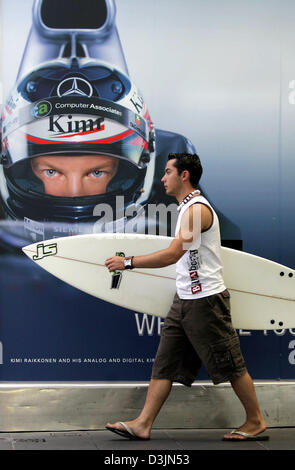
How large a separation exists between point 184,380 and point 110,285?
733 mm

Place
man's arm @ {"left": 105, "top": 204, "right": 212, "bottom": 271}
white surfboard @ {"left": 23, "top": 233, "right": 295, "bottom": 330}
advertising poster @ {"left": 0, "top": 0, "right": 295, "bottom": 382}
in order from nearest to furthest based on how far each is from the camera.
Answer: man's arm @ {"left": 105, "top": 204, "right": 212, "bottom": 271} < white surfboard @ {"left": 23, "top": 233, "right": 295, "bottom": 330} < advertising poster @ {"left": 0, "top": 0, "right": 295, "bottom": 382}

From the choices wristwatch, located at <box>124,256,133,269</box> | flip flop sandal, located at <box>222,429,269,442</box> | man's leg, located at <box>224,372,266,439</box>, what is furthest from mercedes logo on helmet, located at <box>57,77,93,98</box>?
flip flop sandal, located at <box>222,429,269,442</box>

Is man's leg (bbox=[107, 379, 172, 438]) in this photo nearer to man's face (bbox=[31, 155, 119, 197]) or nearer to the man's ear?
the man's ear

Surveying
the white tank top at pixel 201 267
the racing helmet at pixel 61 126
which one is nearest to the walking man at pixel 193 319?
the white tank top at pixel 201 267

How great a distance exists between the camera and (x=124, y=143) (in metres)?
5.18

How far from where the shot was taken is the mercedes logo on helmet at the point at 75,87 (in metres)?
5.11

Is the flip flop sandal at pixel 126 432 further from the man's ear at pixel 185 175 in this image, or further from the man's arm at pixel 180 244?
the man's ear at pixel 185 175

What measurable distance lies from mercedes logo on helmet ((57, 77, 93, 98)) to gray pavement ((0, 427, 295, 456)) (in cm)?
207

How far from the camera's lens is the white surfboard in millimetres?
4973

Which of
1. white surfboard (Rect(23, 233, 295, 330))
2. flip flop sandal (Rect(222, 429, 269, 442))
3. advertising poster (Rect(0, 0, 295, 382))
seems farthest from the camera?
advertising poster (Rect(0, 0, 295, 382))

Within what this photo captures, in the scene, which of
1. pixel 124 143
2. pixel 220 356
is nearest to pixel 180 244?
pixel 220 356

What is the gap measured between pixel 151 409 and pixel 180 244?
94cm

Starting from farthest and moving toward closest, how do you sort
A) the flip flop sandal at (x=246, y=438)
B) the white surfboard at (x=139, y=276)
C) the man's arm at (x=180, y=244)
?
the white surfboard at (x=139, y=276), the flip flop sandal at (x=246, y=438), the man's arm at (x=180, y=244)

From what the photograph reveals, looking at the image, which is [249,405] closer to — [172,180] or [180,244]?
[180,244]
